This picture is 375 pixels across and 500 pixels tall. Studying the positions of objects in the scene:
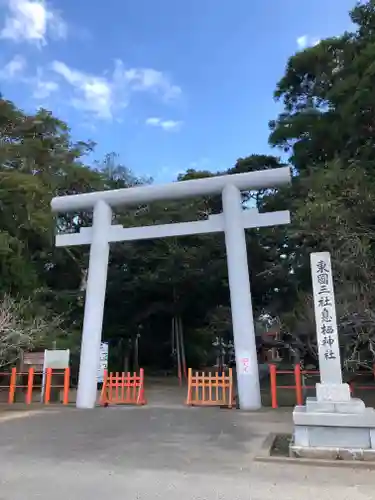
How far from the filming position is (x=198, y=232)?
11.8 meters

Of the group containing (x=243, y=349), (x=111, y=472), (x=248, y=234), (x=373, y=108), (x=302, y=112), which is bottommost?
(x=111, y=472)

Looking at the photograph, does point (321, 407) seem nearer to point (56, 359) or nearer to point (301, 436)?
point (301, 436)

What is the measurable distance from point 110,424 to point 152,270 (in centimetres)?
1405

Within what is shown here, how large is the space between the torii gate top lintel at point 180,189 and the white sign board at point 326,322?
4.73 metres

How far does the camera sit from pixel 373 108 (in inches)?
489

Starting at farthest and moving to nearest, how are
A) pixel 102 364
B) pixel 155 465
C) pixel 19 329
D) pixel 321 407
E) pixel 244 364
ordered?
pixel 102 364 < pixel 19 329 < pixel 244 364 < pixel 321 407 < pixel 155 465

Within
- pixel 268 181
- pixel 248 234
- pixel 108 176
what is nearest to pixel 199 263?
pixel 248 234

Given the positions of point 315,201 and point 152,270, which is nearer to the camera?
point 315,201

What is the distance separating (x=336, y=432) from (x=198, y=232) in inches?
276

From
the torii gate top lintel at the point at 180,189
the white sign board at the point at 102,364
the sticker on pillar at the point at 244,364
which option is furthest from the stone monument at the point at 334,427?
the white sign board at the point at 102,364

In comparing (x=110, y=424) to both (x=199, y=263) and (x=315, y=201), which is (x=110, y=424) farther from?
(x=199, y=263)

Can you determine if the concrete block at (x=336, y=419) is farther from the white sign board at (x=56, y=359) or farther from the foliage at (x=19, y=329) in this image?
the foliage at (x=19, y=329)

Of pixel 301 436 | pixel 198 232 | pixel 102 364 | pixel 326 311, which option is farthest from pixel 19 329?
pixel 301 436

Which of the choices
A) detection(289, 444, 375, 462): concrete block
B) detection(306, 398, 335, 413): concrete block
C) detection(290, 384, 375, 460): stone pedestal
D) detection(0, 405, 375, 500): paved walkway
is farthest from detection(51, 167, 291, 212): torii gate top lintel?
detection(289, 444, 375, 462): concrete block
